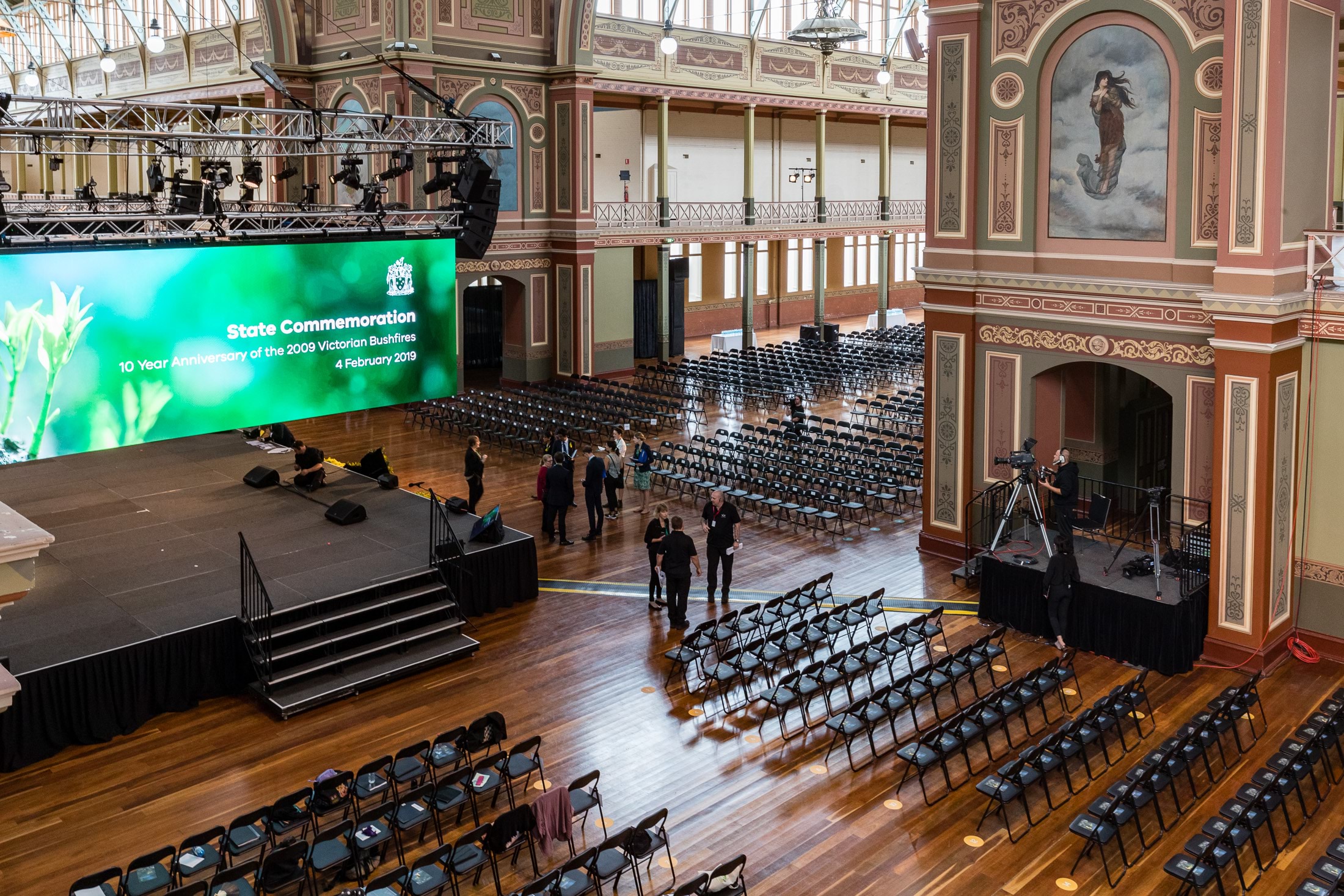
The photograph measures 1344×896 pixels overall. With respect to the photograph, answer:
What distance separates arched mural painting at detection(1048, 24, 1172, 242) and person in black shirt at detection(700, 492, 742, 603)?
5316 mm

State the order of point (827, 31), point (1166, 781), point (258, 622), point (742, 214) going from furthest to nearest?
point (742, 214) → point (827, 31) → point (258, 622) → point (1166, 781)

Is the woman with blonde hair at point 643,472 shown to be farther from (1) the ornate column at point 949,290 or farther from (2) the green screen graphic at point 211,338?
(1) the ornate column at point 949,290

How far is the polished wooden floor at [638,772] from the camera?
8.81m

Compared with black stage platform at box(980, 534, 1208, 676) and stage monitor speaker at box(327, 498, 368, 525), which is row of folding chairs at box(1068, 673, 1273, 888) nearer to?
black stage platform at box(980, 534, 1208, 676)

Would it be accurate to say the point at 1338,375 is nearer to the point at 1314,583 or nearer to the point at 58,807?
the point at 1314,583

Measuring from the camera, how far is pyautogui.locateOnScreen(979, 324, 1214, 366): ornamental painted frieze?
13.2 metres

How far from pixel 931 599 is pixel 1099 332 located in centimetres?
380

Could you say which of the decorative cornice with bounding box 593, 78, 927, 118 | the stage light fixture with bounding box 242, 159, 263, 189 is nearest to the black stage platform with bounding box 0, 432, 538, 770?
the stage light fixture with bounding box 242, 159, 263, 189

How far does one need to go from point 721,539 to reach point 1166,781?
6024mm

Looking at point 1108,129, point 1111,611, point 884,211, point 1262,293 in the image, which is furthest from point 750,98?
point 1111,611

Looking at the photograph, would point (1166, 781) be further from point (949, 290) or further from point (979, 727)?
point (949, 290)

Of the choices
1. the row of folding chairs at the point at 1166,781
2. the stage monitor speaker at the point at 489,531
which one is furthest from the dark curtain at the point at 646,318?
the row of folding chairs at the point at 1166,781

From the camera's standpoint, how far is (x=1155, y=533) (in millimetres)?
12570

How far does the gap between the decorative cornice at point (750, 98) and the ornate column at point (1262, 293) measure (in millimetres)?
17744
